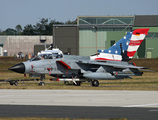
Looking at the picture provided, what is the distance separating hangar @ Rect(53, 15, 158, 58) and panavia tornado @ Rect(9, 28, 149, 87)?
44811 millimetres

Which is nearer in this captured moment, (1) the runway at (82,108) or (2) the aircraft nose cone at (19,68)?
(1) the runway at (82,108)

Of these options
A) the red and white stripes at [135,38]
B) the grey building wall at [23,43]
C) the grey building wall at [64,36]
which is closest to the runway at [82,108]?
the red and white stripes at [135,38]

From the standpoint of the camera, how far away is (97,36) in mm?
73312

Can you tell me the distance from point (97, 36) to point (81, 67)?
168 feet

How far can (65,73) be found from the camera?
2277cm

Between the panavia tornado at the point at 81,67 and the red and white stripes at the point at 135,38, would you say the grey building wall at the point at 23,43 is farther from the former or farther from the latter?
the panavia tornado at the point at 81,67

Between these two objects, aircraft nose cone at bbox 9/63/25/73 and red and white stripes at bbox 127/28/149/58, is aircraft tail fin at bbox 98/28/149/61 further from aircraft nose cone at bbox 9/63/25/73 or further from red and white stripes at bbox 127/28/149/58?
aircraft nose cone at bbox 9/63/25/73

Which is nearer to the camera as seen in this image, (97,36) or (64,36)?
(64,36)

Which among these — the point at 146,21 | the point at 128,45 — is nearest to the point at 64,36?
the point at 146,21

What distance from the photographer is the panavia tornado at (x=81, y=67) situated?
21547 millimetres

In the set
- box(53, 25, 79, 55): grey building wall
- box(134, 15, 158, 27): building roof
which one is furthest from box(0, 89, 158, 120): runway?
box(134, 15, 158, 27): building roof

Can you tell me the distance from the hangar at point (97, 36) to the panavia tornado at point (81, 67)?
44.8 meters

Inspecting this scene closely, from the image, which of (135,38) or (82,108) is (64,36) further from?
(82,108)

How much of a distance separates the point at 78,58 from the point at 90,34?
164 feet
